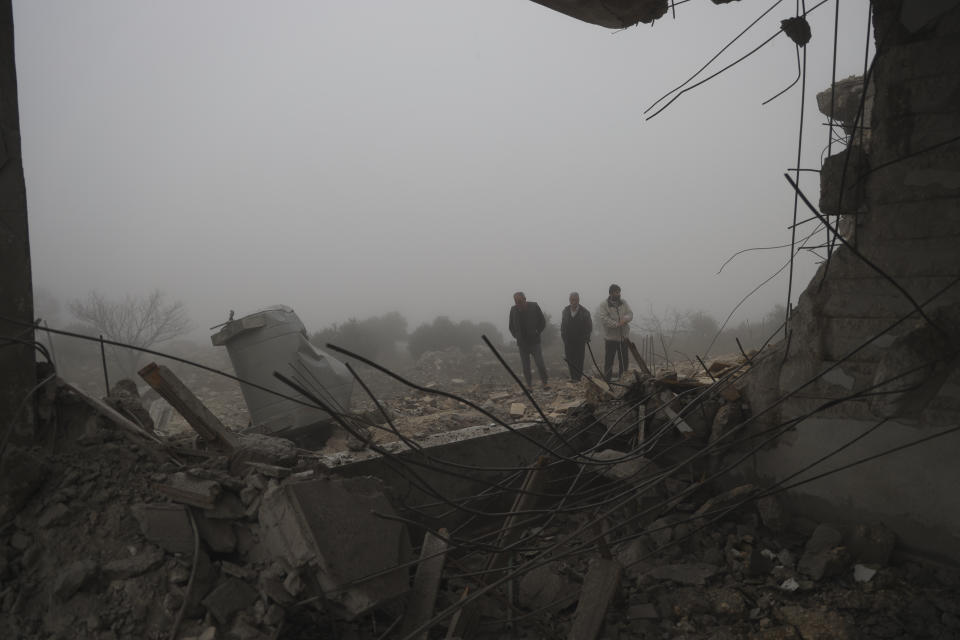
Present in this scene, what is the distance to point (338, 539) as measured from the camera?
114 inches

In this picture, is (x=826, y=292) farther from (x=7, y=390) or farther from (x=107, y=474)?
(x=7, y=390)

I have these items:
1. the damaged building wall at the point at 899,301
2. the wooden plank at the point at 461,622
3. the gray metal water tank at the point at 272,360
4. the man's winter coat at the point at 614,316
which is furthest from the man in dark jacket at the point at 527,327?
the wooden plank at the point at 461,622

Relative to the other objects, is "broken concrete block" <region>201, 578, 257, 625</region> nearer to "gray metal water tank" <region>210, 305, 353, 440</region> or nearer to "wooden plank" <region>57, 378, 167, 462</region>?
"wooden plank" <region>57, 378, 167, 462</region>

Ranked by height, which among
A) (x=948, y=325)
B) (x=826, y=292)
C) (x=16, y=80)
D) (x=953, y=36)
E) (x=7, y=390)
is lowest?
(x=948, y=325)

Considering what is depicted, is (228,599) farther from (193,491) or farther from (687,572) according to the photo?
(687,572)

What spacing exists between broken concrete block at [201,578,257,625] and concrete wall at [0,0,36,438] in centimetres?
157

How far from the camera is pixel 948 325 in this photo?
9.02ft

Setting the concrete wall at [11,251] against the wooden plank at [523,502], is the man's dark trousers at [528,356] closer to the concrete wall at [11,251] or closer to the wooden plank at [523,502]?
the wooden plank at [523,502]

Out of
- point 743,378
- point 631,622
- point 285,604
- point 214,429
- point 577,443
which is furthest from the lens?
point 577,443

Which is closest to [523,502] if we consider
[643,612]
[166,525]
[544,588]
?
[544,588]

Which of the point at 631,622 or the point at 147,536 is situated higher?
the point at 147,536

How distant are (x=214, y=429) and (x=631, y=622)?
Answer: 2.86 meters

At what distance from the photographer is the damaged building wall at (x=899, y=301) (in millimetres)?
2953

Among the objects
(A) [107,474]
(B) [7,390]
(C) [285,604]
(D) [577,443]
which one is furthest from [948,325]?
(B) [7,390]
